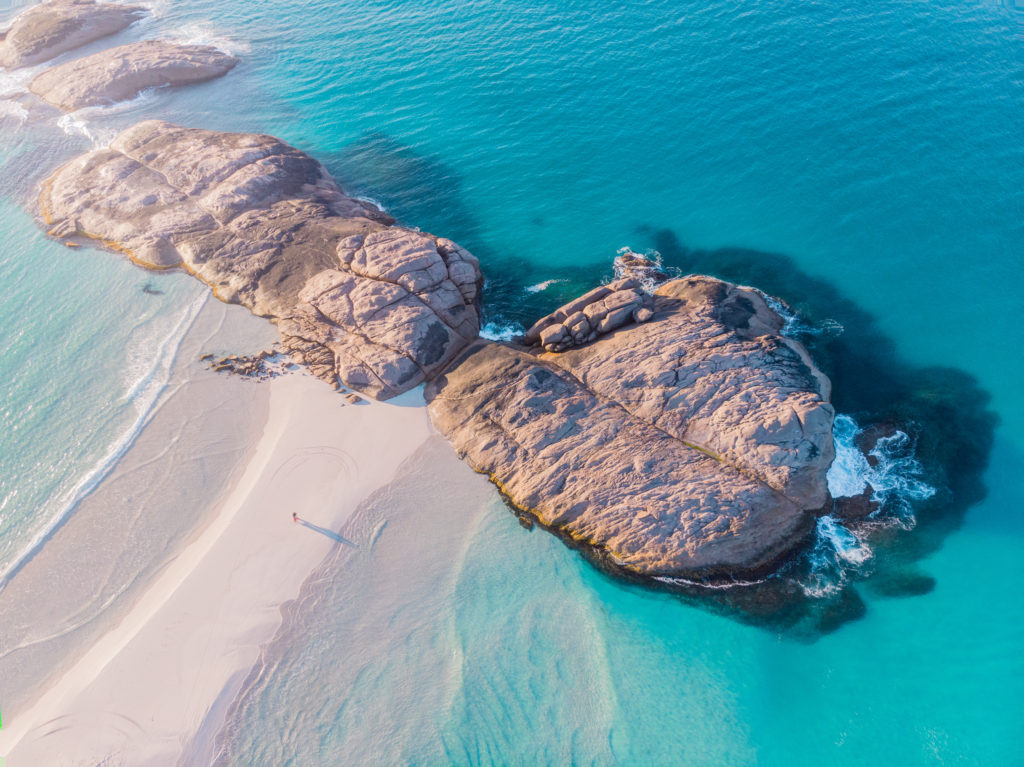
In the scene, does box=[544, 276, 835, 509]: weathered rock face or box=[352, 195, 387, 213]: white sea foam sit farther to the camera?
box=[352, 195, 387, 213]: white sea foam

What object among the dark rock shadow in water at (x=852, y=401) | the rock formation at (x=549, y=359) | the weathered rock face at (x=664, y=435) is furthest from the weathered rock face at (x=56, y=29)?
the weathered rock face at (x=664, y=435)

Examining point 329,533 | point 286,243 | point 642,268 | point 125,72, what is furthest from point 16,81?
point 642,268

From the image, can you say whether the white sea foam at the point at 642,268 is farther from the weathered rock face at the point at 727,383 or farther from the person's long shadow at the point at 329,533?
the person's long shadow at the point at 329,533

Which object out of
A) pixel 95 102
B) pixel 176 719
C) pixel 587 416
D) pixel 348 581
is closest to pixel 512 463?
pixel 587 416

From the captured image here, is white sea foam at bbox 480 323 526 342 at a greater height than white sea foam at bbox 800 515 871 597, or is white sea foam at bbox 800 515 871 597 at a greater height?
white sea foam at bbox 480 323 526 342

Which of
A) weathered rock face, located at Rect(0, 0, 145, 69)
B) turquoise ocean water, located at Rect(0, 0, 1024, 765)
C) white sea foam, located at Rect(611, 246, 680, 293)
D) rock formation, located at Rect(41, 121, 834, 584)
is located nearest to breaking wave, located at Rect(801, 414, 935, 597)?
turquoise ocean water, located at Rect(0, 0, 1024, 765)

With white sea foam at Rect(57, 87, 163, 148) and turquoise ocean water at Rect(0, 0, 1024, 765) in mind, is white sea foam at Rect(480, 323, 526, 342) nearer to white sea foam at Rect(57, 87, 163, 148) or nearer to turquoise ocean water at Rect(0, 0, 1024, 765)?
turquoise ocean water at Rect(0, 0, 1024, 765)

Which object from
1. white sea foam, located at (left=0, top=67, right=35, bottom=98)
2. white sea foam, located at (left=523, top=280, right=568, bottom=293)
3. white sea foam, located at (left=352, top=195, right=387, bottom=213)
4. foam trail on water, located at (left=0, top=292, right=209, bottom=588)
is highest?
white sea foam, located at (left=0, top=67, right=35, bottom=98)
